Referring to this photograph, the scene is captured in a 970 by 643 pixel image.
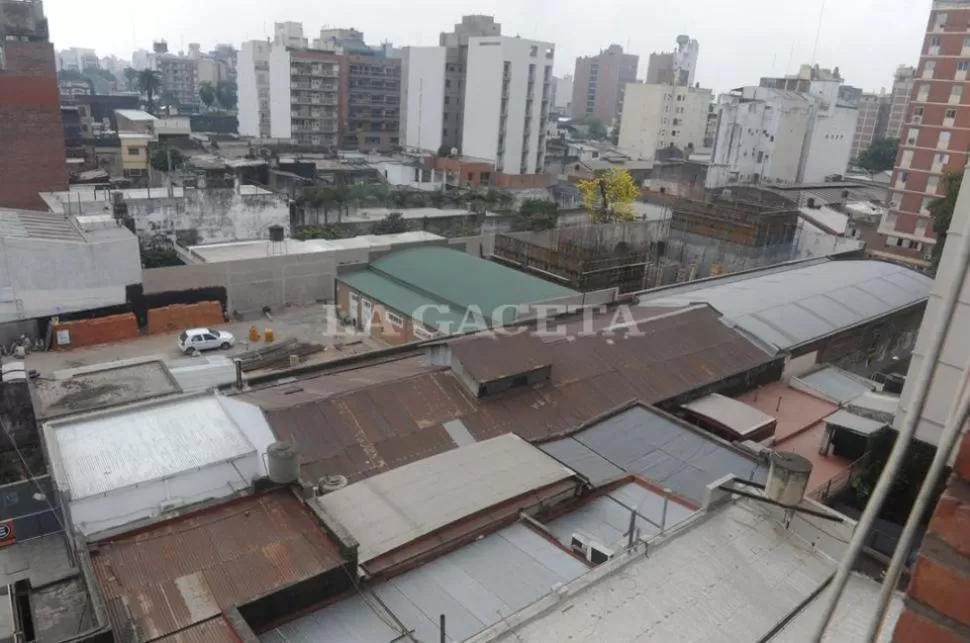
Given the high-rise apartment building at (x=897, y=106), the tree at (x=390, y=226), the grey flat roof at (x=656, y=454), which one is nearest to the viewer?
the grey flat roof at (x=656, y=454)

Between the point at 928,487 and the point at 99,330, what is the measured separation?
2901cm

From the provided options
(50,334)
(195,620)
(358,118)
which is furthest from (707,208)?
(358,118)

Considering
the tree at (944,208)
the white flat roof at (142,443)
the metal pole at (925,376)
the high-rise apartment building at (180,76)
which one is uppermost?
the high-rise apartment building at (180,76)

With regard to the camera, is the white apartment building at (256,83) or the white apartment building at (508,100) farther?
the white apartment building at (256,83)

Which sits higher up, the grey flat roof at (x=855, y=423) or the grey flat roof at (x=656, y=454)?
the grey flat roof at (x=656, y=454)

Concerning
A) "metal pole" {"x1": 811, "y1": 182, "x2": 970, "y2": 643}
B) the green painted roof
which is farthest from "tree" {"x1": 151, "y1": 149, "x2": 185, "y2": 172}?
"metal pole" {"x1": 811, "y1": 182, "x2": 970, "y2": 643}

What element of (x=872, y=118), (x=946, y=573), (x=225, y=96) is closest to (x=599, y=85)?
(x=872, y=118)

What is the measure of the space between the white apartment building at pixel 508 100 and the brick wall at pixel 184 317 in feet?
124

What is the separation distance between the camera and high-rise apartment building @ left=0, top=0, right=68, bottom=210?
39.0 meters

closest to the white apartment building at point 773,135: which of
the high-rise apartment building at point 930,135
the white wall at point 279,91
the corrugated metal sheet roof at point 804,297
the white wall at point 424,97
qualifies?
the high-rise apartment building at point 930,135

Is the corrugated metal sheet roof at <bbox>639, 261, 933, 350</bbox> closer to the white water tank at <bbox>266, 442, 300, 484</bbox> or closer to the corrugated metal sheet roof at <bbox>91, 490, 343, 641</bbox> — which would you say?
the white water tank at <bbox>266, 442, 300, 484</bbox>

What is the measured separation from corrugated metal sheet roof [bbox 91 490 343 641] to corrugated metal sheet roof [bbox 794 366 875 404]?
16.5 m

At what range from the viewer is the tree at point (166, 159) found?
146 ft

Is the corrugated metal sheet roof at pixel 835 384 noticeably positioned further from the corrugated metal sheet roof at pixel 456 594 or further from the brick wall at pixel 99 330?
the brick wall at pixel 99 330
